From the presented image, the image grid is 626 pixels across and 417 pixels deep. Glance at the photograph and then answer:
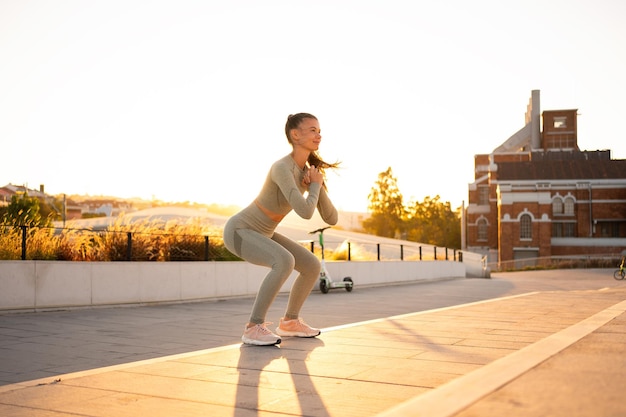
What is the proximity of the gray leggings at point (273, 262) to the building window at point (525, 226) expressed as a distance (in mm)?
56880

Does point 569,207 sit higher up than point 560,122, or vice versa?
point 560,122

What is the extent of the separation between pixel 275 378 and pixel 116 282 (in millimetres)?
7577

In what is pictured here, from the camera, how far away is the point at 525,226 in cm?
6000

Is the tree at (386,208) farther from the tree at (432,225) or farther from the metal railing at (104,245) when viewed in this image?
the metal railing at (104,245)

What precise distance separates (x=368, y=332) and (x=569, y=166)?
60.2 meters

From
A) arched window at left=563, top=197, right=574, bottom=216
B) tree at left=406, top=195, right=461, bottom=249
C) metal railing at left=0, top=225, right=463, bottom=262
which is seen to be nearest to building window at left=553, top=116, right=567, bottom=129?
arched window at left=563, top=197, right=574, bottom=216

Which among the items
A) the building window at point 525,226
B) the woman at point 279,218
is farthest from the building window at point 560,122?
the woman at point 279,218

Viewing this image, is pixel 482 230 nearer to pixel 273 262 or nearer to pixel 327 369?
pixel 273 262

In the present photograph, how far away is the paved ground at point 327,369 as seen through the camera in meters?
3.33

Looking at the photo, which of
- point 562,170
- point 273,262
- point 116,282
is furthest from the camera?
point 562,170

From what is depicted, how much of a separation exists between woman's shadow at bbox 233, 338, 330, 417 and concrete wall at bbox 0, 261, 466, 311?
5.39 metres

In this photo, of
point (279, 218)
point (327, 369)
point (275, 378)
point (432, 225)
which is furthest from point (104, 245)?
point (432, 225)

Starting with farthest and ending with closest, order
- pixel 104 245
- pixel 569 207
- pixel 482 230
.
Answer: pixel 482 230 → pixel 569 207 → pixel 104 245

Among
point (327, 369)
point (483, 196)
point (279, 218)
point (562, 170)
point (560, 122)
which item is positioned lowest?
point (327, 369)
